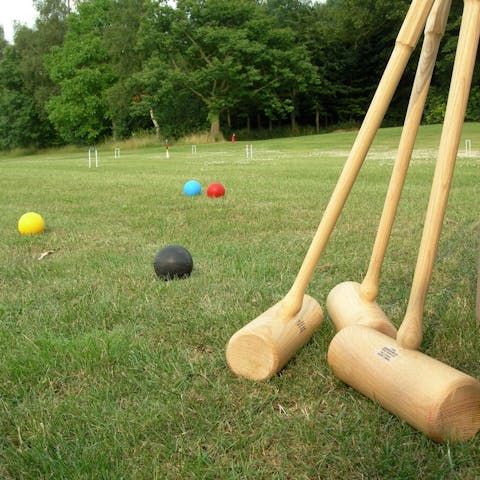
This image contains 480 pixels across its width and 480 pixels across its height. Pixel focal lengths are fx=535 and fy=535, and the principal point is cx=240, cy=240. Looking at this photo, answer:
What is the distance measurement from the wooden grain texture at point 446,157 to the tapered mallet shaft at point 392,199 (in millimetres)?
205

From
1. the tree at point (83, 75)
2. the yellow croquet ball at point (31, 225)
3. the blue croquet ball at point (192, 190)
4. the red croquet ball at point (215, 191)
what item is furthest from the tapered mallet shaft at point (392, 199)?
the tree at point (83, 75)

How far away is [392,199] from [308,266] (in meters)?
0.47

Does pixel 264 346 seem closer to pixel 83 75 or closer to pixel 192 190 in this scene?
pixel 192 190

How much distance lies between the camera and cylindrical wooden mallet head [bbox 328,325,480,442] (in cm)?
158

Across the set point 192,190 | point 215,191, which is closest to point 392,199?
point 215,191

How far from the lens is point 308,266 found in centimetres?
207

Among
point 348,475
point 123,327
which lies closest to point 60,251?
point 123,327

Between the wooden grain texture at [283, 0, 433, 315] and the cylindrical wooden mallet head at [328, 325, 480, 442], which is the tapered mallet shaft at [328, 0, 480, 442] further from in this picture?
the wooden grain texture at [283, 0, 433, 315]

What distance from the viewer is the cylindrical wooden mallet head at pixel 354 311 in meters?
2.14

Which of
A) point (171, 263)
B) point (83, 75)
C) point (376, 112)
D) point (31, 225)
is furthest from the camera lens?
point (83, 75)

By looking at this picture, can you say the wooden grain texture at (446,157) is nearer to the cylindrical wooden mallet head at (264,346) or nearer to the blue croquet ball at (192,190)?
the cylindrical wooden mallet head at (264,346)

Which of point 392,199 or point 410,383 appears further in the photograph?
point 392,199

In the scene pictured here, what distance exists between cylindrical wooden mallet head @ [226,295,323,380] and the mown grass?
0.06 m

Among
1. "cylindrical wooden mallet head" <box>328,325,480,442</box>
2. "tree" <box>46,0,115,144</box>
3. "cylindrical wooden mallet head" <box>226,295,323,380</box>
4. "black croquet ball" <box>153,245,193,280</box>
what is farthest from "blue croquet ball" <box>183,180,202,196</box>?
"tree" <box>46,0,115,144</box>
